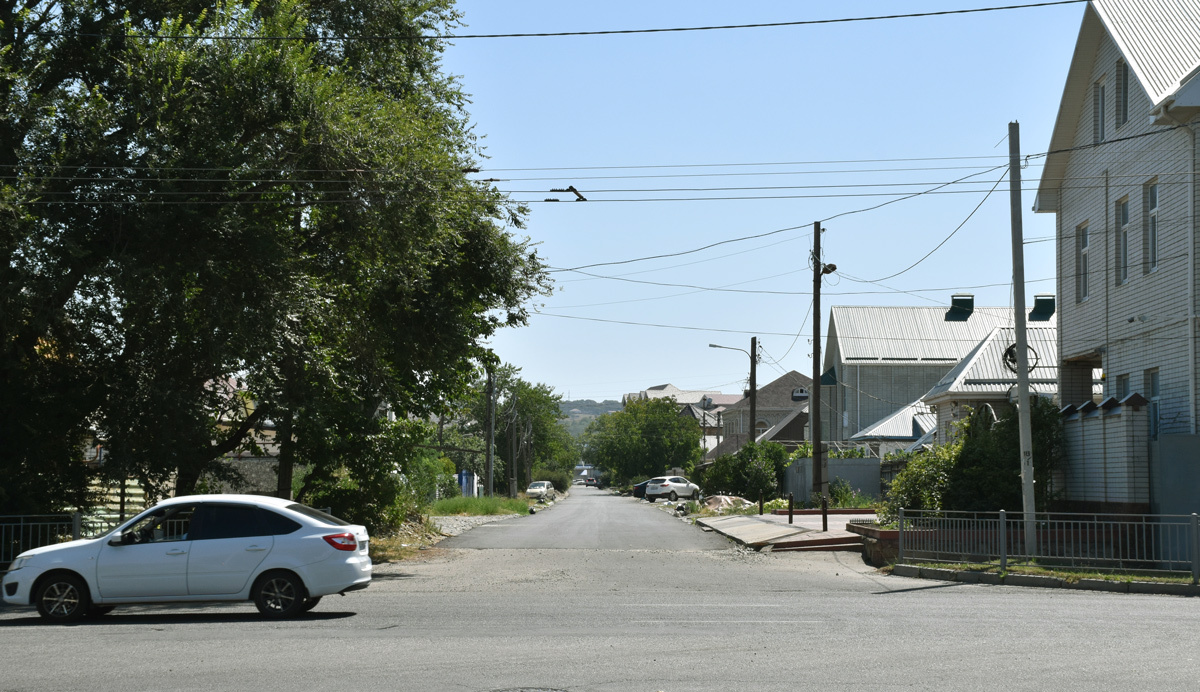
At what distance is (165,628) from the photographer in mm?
11898

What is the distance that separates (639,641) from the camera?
1039 cm

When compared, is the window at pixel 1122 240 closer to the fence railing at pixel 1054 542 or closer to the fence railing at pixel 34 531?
the fence railing at pixel 1054 542

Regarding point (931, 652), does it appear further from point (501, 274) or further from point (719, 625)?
point (501, 274)

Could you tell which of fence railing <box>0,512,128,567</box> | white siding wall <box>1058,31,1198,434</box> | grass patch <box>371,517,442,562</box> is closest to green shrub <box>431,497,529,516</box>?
grass patch <box>371,517,442,562</box>

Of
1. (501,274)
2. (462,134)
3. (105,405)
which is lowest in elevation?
(105,405)

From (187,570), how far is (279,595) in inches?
44.3

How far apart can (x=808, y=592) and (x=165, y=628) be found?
895cm

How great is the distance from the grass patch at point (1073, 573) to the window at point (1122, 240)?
796cm

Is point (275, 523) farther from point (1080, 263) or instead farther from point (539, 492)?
point (539, 492)

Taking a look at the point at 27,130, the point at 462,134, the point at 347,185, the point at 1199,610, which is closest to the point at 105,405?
the point at 27,130

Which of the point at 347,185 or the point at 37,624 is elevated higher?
the point at 347,185

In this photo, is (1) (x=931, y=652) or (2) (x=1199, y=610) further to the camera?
(2) (x=1199, y=610)

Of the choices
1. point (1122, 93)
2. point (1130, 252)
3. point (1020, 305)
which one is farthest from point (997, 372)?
point (1020, 305)

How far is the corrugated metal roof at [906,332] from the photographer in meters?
54.4
